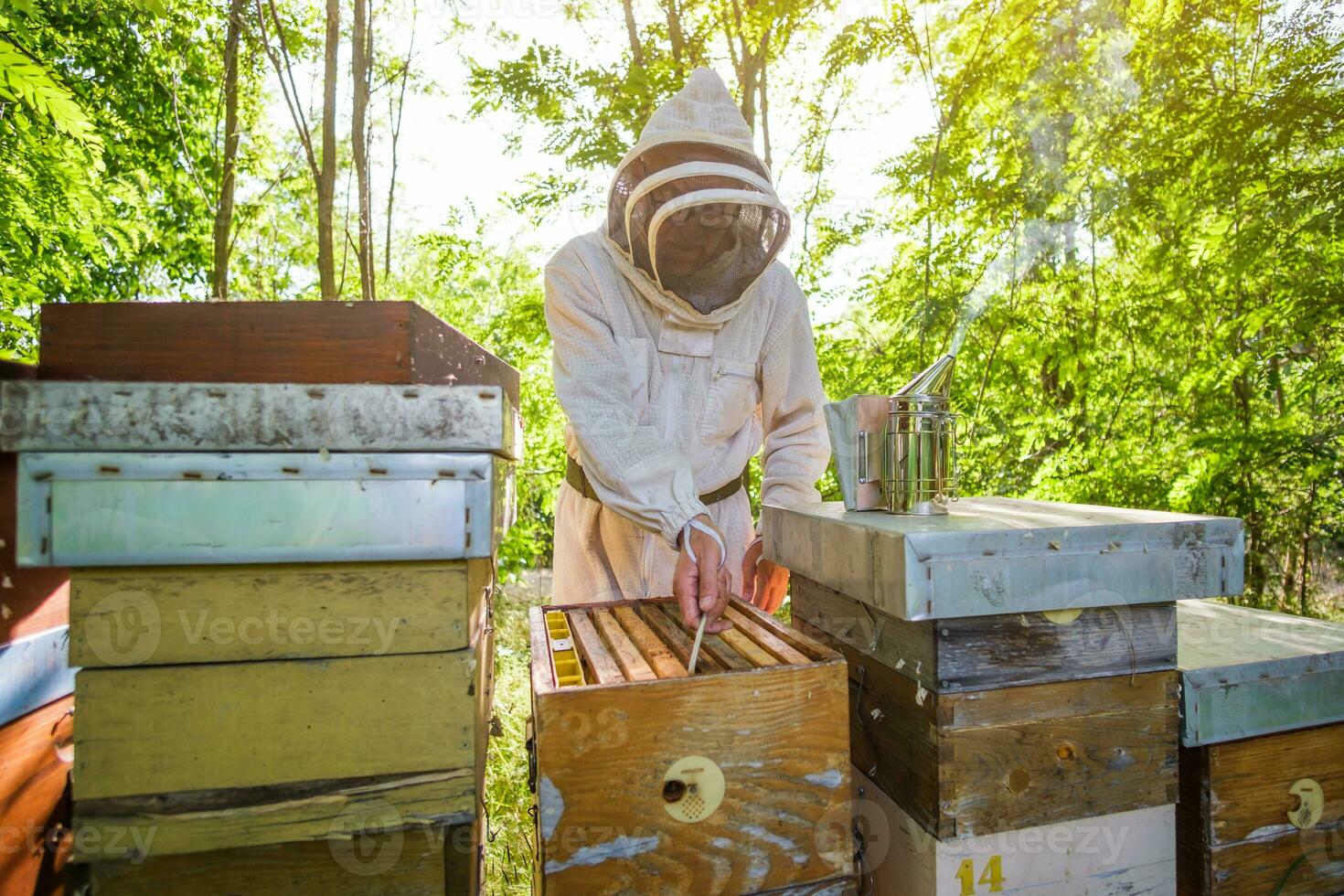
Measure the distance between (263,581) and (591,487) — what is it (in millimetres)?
1218

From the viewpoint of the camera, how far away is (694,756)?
38.1 inches

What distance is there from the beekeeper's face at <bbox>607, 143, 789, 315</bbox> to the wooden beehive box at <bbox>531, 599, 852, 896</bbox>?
114 cm

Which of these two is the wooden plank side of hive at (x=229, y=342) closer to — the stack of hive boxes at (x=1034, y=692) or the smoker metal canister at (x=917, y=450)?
the stack of hive boxes at (x=1034, y=692)

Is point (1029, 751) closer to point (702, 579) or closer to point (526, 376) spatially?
point (702, 579)

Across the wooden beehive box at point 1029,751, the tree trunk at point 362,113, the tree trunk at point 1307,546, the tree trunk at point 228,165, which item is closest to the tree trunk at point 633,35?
the tree trunk at point 362,113

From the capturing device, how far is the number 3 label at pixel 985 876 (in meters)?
1.04

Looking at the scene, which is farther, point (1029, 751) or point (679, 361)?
point (679, 361)

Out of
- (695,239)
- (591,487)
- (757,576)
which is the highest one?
(695,239)

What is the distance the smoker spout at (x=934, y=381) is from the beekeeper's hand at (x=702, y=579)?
1.63 feet

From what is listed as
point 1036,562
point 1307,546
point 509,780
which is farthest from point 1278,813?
point 1307,546

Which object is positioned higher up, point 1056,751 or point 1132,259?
point 1132,259

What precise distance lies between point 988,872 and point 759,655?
0.47m

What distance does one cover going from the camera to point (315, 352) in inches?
38.0

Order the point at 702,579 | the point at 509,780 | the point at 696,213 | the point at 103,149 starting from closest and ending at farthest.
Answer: the point at 702,579, the point at 696,213, the point at 103,149, the point at 509,780
